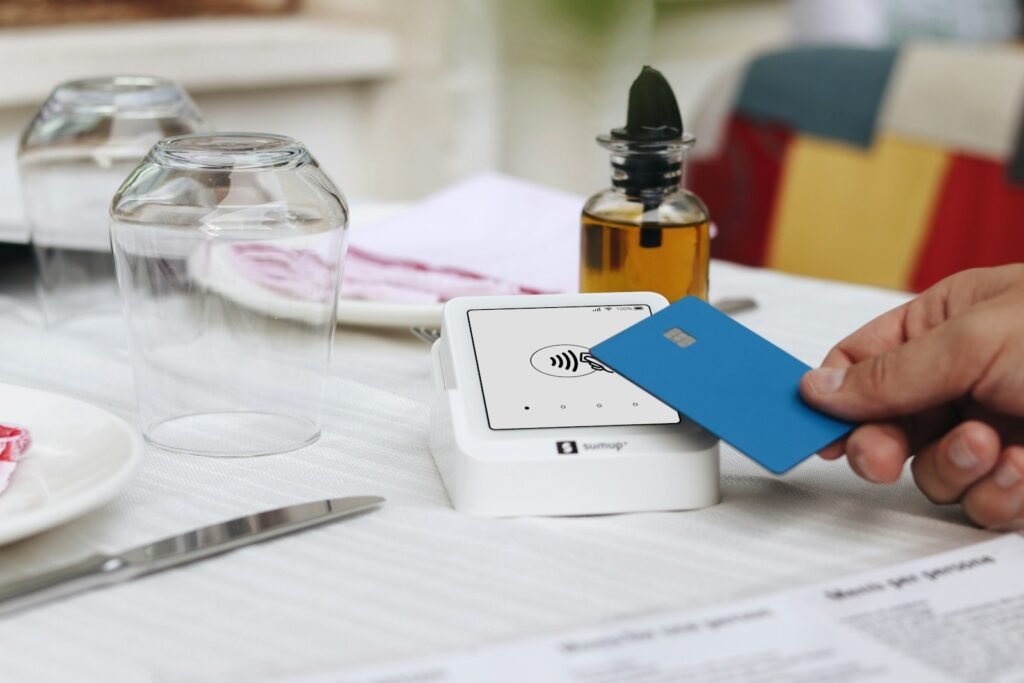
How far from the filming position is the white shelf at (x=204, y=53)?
5.44ft

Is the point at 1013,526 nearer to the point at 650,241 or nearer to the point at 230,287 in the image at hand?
the point at 650,241

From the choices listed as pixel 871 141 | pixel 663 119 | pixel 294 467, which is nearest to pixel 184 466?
pixel 294 467

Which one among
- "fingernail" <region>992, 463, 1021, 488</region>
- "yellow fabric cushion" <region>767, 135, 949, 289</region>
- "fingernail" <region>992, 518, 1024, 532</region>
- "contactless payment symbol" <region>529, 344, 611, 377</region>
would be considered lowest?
"yellow fabric cushion" <region>767, 135, 949, 289</region>

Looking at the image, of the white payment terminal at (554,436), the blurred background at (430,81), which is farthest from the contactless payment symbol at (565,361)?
the blurred background at (430,81)

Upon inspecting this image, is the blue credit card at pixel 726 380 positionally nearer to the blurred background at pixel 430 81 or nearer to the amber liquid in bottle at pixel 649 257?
the amber liquid in bottle at pixel 649 257

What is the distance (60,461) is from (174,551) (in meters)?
0.11

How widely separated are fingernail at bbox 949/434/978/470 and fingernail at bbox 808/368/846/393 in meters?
0.06

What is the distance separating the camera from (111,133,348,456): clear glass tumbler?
2.23 ft

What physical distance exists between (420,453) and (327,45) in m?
1.42

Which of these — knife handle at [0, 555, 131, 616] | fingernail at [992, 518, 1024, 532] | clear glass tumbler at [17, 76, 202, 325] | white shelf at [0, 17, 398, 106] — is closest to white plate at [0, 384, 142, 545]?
knife handle at [0, 555, 131, 616]

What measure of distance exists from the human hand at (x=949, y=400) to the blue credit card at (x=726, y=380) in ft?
0.05

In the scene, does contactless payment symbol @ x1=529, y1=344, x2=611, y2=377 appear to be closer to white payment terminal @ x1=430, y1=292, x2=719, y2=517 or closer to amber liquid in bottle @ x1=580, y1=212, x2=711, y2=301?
white payment terminal @ x1=430, y1=292, x2=719, y2=517

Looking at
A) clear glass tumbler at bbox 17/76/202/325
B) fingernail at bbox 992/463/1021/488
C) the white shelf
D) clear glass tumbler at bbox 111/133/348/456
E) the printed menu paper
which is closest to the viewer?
the printed menu paper

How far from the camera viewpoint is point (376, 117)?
84.9 inches
